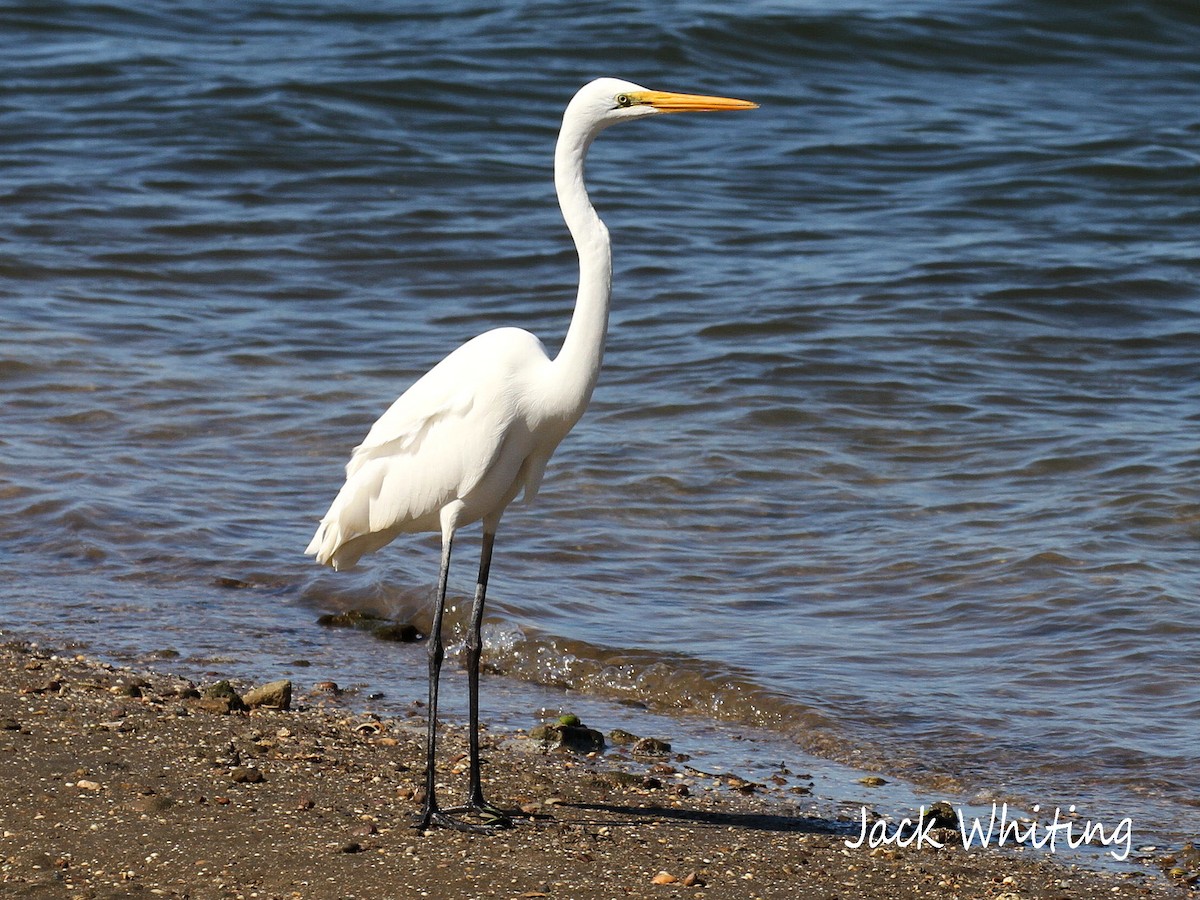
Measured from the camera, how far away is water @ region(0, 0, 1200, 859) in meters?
5.94

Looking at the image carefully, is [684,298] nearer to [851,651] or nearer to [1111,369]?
[1111,369]

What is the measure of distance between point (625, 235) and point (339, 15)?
8.27 m

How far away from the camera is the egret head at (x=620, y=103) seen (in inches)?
176

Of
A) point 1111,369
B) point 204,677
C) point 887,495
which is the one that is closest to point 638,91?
point 204,677

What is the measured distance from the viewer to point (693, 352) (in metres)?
9.75

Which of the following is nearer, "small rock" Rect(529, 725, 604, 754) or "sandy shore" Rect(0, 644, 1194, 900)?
"sandy shore" Rect(0, 644, 1194, 900)

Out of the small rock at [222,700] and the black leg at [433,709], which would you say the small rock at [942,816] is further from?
the small rock at [222,700]

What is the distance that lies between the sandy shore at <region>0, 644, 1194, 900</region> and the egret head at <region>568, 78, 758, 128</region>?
1915mm

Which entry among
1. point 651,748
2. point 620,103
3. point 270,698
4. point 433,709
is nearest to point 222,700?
point 270,698

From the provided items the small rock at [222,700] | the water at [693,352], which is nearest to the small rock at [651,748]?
the water at [693,352]

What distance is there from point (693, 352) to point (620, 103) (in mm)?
5288

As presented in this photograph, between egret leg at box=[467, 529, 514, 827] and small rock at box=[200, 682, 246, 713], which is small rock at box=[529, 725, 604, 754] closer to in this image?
egret leg at box=[467, 529, 514, 827]

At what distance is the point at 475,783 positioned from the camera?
14.8 ft

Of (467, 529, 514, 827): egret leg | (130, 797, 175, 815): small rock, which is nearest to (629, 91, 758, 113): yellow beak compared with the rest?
(467, 529, 514, 827): egret leg
